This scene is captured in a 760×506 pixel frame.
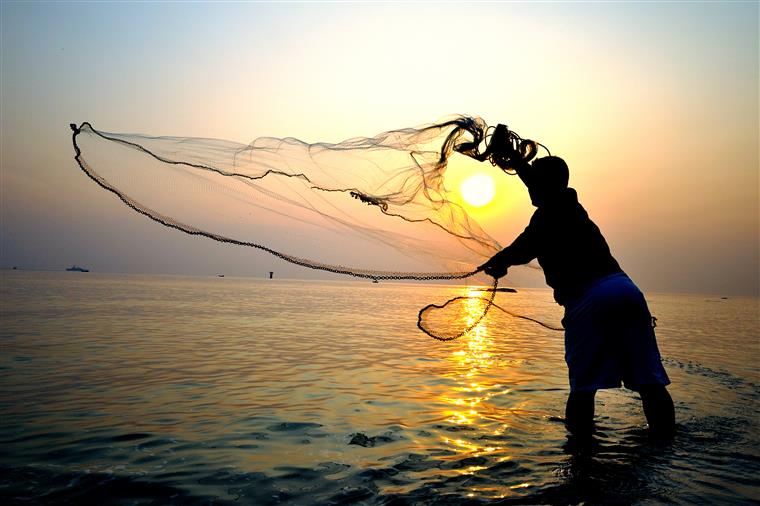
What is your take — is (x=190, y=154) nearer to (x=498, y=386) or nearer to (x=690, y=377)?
(x=498, y=386)

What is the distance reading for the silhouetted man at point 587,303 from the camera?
499 centimetres

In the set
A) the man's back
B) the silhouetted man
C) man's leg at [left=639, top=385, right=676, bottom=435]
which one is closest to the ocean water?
man's leg at [left=639, top=385, right=676, bottom=435]

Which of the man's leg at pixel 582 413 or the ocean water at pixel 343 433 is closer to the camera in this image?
the ocean water at pixel 343 433

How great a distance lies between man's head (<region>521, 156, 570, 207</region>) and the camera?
536 cm

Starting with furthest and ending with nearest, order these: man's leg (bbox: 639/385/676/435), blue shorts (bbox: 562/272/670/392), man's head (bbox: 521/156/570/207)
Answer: man's head (bbox: 521/156/570/207)
man's leg (bbox: 639/385/676/435)
blue shorts (bbox: 562/272/670/392)

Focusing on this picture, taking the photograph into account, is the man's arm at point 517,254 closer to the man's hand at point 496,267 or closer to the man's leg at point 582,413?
the man's hand at point 496,267

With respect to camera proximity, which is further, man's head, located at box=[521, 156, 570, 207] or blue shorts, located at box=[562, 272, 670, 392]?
man's head, located at box=[521, 156, 570, 207]

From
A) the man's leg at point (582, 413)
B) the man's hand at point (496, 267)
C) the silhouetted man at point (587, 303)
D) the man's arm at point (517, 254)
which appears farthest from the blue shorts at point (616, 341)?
the man's hand at point (496, 267)

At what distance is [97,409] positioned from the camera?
6926 mm

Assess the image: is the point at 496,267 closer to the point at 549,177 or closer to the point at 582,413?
the point at 549,177

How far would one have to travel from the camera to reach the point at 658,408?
5.27 m

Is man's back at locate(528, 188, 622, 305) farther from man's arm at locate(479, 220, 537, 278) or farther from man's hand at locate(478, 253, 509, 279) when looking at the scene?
man's hand at locate(478, 253, 509, 279)

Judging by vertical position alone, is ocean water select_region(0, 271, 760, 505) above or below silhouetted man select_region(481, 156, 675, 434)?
below

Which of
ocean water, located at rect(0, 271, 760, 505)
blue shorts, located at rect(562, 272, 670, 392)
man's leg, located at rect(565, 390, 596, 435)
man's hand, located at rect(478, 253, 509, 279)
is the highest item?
man's hand, located at rect(478, 253, 509, 279)
